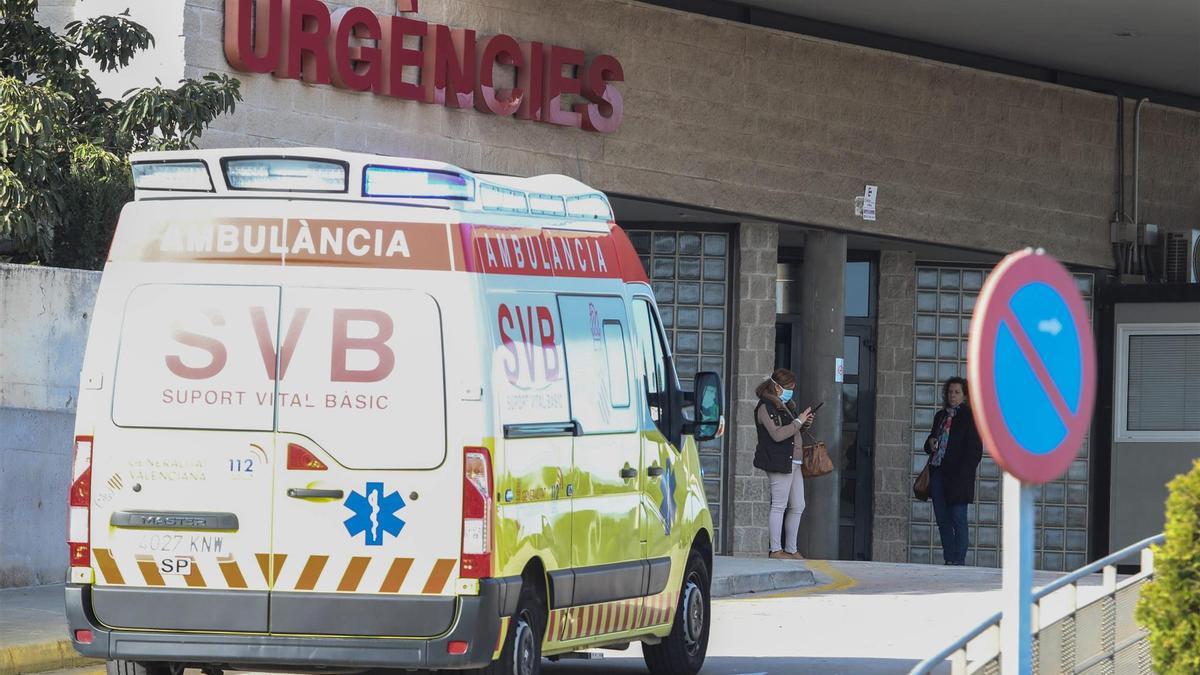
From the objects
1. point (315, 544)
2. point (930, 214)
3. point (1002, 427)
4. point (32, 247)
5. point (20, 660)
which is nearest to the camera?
point (1002, 427)

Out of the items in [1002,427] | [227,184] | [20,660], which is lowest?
[20,660]

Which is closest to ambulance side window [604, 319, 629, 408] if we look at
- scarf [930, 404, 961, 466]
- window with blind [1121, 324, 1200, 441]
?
scarf [930, 404, 961, 466]

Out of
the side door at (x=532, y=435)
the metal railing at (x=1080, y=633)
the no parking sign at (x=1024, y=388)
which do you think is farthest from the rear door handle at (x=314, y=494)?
the no parking sign at (x=1024, y=388)

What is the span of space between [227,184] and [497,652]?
228 cm

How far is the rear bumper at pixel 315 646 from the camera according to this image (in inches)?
327

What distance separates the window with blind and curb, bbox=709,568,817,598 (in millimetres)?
7863

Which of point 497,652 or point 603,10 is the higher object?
point 603,10

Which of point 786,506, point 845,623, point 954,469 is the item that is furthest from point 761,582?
point 954,469

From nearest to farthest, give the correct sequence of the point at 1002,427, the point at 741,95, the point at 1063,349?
the point at 1002,427, the point at 1063,349, the point at 741,95

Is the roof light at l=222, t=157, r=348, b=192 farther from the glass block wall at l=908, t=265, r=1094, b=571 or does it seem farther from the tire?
the glass block wall at l=908, t=265, r=1094, b=571

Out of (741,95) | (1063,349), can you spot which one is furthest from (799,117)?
(1063,349)

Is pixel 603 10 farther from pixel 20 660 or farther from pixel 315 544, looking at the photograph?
pixel 315 544

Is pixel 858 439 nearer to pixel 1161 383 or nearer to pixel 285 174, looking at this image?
pixel 1161 383

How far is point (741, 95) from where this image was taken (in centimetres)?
2058
